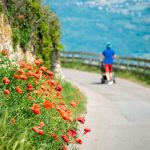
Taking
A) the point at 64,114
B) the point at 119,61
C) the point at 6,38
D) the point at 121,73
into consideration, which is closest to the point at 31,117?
the point at 64,114

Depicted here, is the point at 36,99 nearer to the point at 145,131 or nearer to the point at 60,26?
the point at 145,131

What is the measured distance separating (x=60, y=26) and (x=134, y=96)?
12.2 feet

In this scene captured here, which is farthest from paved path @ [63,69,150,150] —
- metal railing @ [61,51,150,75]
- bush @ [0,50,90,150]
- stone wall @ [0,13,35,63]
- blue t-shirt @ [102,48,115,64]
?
metal railing @ [61,51,150,75]

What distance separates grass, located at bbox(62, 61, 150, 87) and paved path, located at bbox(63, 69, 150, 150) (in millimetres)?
2429

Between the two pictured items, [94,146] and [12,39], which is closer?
[94,146]

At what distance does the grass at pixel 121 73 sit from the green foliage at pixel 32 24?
32.9ft

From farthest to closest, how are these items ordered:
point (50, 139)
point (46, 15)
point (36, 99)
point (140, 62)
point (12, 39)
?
1. point (140, 62)
2. point (46, 15)
3. point (12, 39)
4. point (36, 99)
5. point (50, 139)

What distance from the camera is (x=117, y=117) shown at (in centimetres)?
1908

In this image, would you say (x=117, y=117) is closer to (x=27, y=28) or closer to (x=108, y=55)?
(x=27, y=28)

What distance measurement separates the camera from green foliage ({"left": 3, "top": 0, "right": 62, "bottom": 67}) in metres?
18.8

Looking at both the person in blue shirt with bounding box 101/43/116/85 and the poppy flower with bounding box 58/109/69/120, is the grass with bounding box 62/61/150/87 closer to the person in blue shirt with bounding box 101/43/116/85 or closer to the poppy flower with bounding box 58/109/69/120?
the person in blue shirt with bounding box 101/43/116/85

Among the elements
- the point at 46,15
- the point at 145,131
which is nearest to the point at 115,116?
the point at 145,131

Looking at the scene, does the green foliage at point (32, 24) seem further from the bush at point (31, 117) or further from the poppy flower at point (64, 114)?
the poppy flower at point (64, 114)

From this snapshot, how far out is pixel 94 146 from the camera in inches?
553
